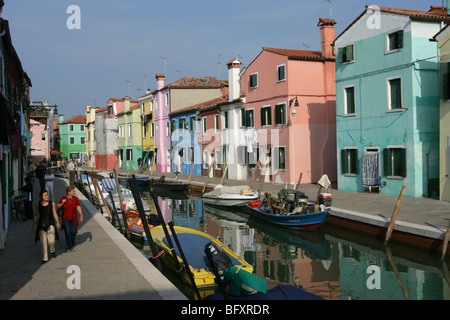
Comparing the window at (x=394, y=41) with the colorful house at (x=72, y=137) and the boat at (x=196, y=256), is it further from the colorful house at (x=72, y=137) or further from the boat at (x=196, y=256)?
the colorful house at (x=72, y=137)

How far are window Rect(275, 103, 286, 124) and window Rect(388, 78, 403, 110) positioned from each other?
8902mm

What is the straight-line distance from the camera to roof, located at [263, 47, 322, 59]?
29.2m

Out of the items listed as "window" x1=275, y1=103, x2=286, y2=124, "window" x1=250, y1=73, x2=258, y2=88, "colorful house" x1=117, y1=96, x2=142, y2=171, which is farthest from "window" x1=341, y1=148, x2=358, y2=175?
"colorful house" x1=117, y1=96, x2=142, y2=171

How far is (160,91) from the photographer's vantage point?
50.8m

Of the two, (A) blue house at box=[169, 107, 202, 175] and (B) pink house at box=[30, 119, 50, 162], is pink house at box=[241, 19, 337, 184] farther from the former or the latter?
(B) pink house at box=[30, 119, 50, 162]

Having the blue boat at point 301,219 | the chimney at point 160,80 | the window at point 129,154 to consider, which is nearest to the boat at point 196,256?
the blue boat at point 301,219

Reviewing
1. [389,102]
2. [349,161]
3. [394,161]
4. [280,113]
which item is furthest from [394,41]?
[280,113]

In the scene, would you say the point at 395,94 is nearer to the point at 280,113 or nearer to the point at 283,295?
the point at 280,113

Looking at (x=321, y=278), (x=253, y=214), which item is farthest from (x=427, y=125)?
(x=321, y=278)

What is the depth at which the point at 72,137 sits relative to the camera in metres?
89.9

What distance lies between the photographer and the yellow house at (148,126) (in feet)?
176

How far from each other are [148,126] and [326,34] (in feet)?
98.0
